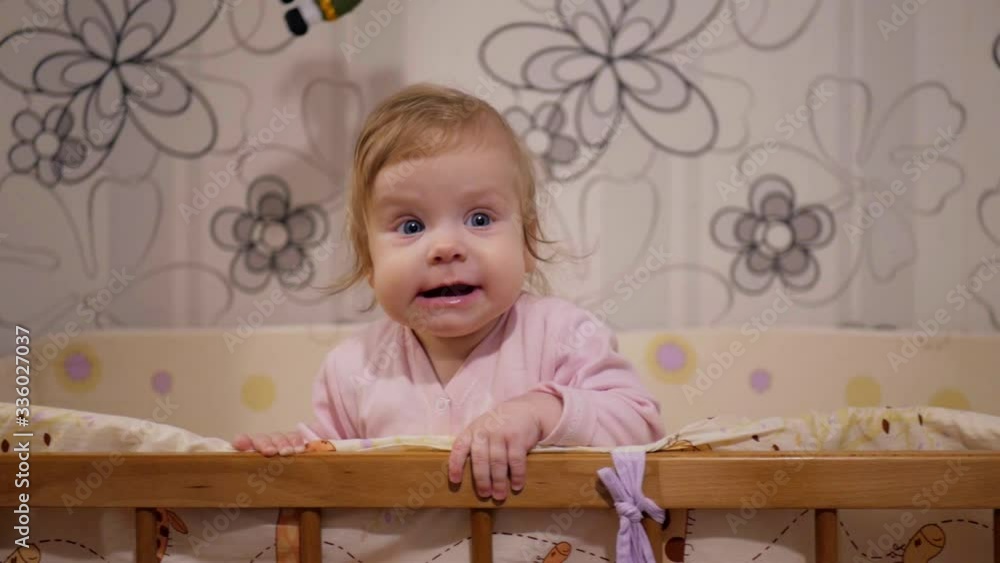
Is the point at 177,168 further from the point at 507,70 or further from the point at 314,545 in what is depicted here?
the point at 314,545

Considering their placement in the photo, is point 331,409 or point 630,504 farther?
point 331,409

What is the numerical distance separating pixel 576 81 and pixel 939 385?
0.80 meters

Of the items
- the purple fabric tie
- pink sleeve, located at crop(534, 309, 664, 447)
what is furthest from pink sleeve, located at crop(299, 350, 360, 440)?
the purple fabric tie

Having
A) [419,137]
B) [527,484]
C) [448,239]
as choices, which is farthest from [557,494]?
[419,137]

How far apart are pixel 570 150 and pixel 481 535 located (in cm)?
102

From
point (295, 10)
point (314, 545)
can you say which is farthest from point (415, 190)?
point (295, 10)

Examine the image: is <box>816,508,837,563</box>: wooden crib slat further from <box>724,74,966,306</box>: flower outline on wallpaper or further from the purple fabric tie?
<box>724,74,966,306</box>: flower outline on wallpaper

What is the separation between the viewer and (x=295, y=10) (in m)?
1.56

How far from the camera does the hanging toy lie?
151cm

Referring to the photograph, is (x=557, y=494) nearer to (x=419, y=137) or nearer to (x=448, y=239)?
(x=448, y=239)

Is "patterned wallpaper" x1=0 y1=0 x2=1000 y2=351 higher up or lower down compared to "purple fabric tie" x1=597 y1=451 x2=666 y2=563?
higher up

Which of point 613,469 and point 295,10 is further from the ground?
point 295,10

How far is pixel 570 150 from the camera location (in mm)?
1696

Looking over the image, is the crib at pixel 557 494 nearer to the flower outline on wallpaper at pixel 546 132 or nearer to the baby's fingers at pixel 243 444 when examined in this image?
the baby's fingers at pixel 243 444
